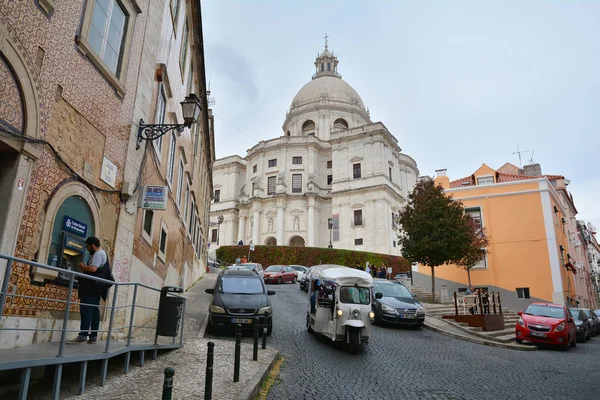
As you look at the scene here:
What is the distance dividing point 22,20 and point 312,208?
48769 millimetres

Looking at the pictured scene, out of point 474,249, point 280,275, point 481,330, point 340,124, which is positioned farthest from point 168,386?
point 340,124

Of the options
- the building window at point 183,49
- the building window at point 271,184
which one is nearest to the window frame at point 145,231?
the building window at point 183,49

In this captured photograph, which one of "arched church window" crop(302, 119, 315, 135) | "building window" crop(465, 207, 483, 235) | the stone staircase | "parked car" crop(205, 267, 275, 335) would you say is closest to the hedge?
"building window" crop(465, 207, 483, 235)

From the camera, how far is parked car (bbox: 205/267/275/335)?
10727 millimetres

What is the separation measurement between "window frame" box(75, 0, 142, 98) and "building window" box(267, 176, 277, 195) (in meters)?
48.2

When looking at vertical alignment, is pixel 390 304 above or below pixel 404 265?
below

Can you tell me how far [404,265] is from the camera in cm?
4328

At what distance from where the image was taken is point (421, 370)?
848 centimetres

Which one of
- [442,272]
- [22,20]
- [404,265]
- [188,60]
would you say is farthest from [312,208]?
[22,20]

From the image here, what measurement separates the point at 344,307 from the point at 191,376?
475cm

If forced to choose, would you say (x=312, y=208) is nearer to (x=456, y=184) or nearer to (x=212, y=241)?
(x=212, y=241)

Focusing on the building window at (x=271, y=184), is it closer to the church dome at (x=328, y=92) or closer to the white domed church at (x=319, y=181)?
the white domed church at (x=319, y=181)

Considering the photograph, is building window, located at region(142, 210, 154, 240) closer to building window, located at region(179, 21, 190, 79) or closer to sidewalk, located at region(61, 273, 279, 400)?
sidewalk, located at region(61, 273, 279, 400)

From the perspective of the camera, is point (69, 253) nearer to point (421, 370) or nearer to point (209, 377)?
point (209, 377)
